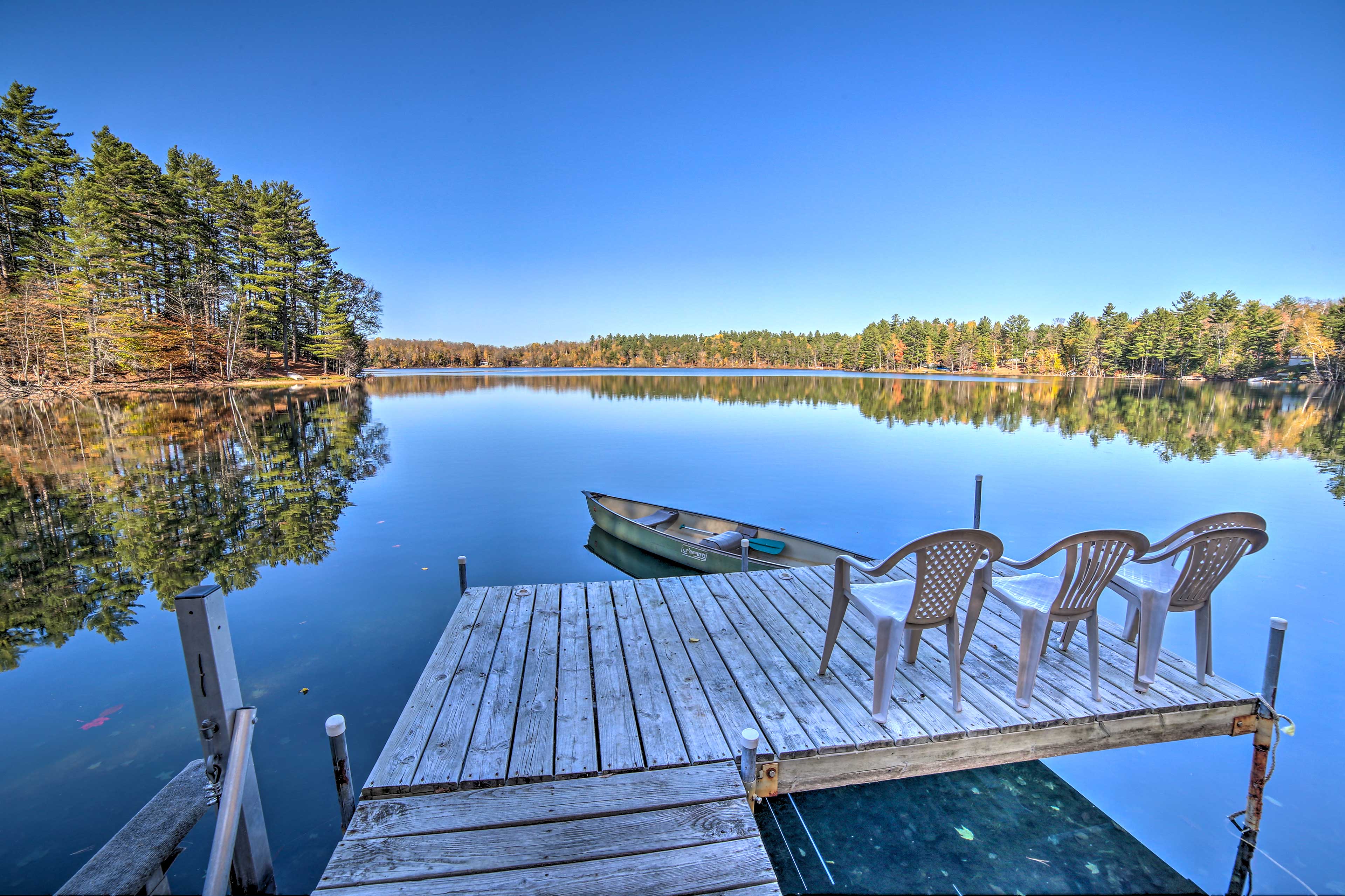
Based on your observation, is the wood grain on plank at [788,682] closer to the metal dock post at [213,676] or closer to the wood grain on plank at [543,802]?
the wood grain on plank at [543,802]

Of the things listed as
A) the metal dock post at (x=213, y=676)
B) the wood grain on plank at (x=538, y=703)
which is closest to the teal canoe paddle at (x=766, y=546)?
the wood grain on plank at (x=538, y=703)

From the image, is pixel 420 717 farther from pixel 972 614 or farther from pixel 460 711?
pixel 972 614

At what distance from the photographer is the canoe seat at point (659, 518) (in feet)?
28.1

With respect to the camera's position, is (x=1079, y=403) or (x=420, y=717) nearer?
(x=420, y=717)

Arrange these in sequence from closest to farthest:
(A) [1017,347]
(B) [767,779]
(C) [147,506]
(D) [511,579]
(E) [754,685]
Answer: (B) [767,779]
(E) [754,685]
(D) [511,579]
(C) [147,506]
(A) [1017,347]

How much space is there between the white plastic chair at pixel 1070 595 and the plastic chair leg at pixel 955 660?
20cm

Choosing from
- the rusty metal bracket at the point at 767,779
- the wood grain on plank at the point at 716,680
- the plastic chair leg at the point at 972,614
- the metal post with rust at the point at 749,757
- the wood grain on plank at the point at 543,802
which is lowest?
the rusty metal bracket at the point at 767,779

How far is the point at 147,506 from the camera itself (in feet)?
32.4

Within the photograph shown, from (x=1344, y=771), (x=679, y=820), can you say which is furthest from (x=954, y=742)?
(x=1344, y=771)

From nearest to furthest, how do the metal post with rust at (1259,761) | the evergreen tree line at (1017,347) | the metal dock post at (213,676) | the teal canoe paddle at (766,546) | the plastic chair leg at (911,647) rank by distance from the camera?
the metal dock post at (213,676), the metal post with rust at (1259,761), the plastic chair leg at (911,647), the teal canoe paddle at (766,546), the evergreen tree line at (1017,347)

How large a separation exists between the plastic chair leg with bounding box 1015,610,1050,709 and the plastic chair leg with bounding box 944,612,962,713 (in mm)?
298

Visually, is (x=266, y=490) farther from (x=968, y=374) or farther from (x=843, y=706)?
(x=968, y=374)

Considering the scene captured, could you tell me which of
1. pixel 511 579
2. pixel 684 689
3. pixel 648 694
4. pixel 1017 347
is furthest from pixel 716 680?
pixel 1017 347

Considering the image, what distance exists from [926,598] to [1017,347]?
10026 cm
